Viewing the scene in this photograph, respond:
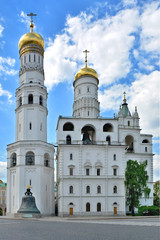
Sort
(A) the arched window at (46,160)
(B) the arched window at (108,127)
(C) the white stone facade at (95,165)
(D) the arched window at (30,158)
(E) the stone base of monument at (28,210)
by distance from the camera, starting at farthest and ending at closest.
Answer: (B) the arched window at (108,127) < (A) the arched window at (46,160) < (D) the arched window at (30,158) < (C) the white stone facade at (95,165) < (E) the stone base of monument at (28,210)

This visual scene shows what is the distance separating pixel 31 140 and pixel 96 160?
1024 centimetres

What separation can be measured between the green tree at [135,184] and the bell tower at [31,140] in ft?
38.5

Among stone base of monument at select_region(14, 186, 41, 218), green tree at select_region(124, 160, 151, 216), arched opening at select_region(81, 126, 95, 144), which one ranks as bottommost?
stone base of monument at select_region(14, 186, 41, 218)

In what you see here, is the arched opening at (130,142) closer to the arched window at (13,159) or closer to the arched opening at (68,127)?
the arched opening at (68,127)

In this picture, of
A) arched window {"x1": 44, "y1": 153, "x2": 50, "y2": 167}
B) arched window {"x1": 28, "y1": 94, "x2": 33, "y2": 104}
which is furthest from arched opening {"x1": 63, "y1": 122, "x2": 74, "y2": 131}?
arched window {"x1": 28, "y1": 94, "x2": 33, "y2": 104}

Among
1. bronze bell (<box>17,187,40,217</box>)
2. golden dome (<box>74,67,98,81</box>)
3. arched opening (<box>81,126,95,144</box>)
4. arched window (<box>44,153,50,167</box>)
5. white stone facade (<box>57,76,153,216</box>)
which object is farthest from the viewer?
golden dome (<box>74,67,98,81</box>)

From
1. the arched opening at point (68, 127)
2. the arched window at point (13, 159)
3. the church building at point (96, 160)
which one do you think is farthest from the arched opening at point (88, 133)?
the arched window at point (13, 159)

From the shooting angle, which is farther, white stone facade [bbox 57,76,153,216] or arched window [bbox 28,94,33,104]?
arched window [bbox 28,94,33,104]

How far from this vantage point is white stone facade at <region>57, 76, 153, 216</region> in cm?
4775

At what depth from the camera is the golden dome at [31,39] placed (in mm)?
54219

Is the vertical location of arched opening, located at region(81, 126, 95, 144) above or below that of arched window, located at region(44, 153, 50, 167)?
A: above

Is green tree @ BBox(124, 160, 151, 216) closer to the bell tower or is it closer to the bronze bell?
the bell tower

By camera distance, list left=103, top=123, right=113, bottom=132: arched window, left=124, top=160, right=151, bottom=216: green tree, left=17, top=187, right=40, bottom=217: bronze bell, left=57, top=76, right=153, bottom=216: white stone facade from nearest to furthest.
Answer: left=17, top=187, right=40, bottom=217: bronze bell
left=124, top=160, right=151, bottom=216: green tree
left=57, top=76, right=153, bottom=216: white stone facade
left=103, top=123, right=113, bottom=132: arched window

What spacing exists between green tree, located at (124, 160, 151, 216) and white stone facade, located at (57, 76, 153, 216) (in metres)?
0.98
